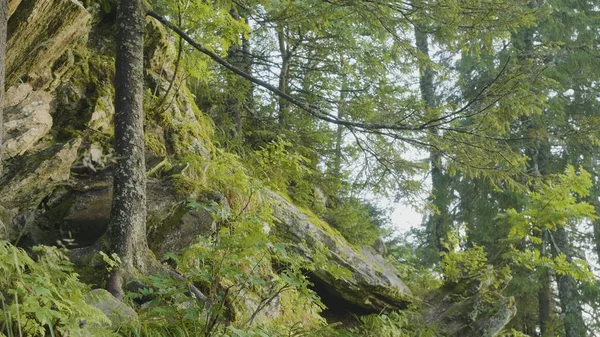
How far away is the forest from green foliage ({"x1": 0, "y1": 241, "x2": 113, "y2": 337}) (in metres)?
0.01

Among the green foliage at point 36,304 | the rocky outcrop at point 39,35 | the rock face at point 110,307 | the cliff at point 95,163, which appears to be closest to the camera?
the green foliage at point 36,304

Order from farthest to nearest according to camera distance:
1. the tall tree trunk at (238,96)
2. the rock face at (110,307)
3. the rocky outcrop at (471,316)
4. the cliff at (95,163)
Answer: the tall tree trunk at (238,96) < the rocky outcrop at (471,316) < the cliff at (95,163) < the rock face at (110,307)

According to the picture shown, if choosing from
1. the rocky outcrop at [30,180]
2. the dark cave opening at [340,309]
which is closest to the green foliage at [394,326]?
the dark cave opening at [340,309]

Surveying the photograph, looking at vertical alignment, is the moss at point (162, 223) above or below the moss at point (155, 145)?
below

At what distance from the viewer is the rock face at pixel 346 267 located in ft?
25.1

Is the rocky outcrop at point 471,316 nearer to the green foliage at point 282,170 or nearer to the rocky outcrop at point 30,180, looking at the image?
the green foliage at point 282,170

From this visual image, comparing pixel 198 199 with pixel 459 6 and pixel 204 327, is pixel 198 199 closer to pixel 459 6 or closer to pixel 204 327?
pixel 204 327

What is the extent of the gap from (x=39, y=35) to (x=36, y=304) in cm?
382

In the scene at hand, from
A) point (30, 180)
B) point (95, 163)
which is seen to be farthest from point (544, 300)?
point (30, 180)

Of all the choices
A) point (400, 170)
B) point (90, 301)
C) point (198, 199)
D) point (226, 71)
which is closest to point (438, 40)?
point (400, 170)

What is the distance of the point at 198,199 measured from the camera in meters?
5.52

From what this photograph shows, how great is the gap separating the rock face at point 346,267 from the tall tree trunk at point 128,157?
2895mm

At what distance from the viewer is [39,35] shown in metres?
5.50

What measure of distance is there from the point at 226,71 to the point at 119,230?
498 centimetres
